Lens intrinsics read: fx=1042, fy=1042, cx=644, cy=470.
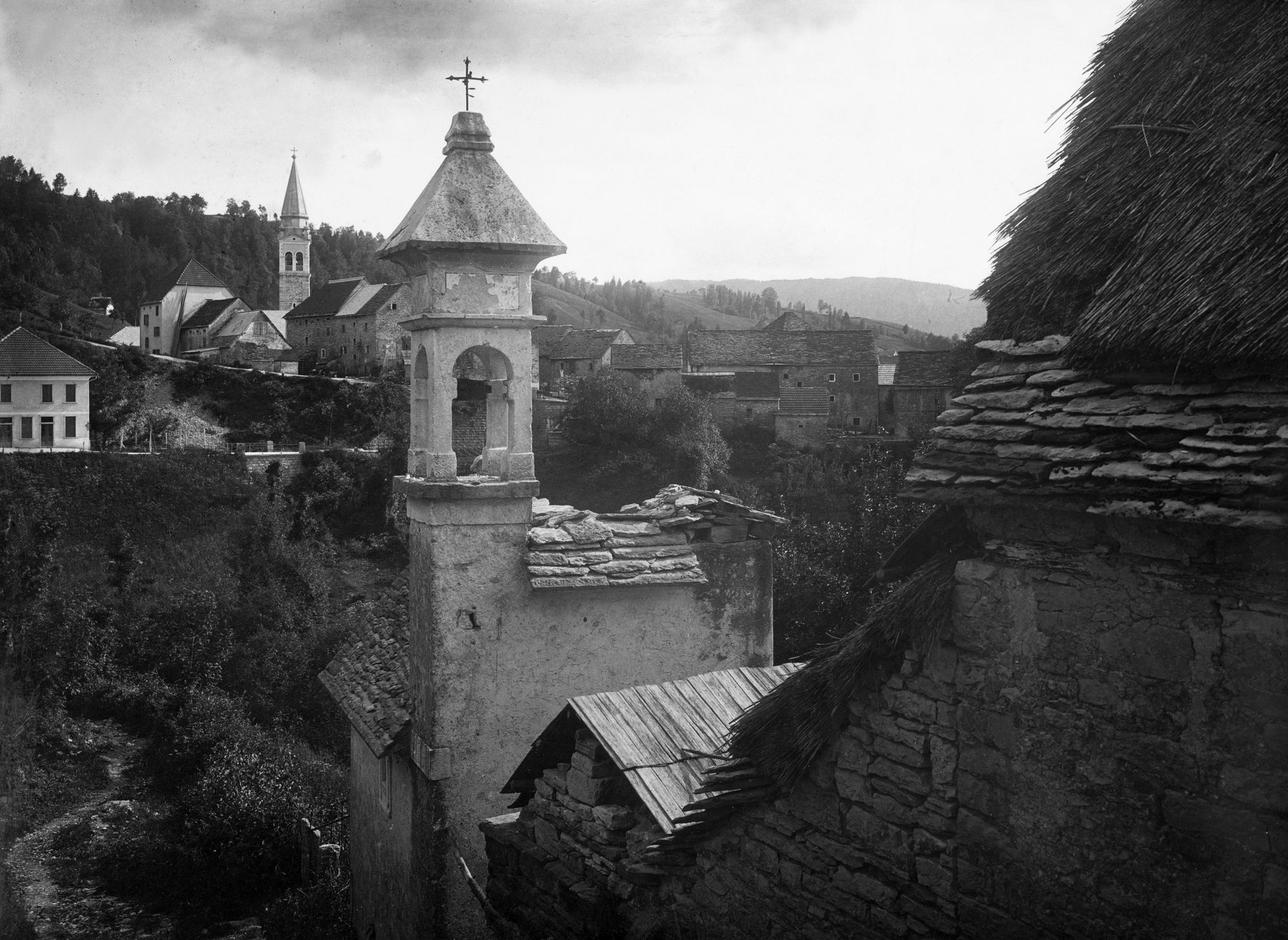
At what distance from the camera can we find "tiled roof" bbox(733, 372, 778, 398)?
51000 millimetres

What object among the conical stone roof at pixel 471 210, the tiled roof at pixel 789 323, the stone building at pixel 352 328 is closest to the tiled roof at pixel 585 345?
the stone building at pixel 352 328

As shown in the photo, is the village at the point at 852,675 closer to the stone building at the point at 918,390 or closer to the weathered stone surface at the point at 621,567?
the weathered stone surface at the point at 621,567

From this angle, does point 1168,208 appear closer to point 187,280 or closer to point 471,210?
point 471,210

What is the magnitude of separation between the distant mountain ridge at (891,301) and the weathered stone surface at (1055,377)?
6796cm

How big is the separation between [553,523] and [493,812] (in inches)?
103

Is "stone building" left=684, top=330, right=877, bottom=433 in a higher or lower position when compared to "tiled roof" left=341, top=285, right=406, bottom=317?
lower

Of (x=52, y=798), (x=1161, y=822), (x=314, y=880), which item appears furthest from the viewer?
(x=52, y=798)

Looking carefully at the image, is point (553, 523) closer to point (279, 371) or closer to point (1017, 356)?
point (1017, 356)

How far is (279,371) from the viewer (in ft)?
178

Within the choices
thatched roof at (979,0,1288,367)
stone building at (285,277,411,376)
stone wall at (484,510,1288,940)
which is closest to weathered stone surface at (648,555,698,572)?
stone wall at (484,510,1288,940)

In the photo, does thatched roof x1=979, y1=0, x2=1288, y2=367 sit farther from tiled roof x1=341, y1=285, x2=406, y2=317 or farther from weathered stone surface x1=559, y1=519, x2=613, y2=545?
tiled roof x1=341, y1=285, x2=406, y2=317

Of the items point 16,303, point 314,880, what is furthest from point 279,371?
point 314,880

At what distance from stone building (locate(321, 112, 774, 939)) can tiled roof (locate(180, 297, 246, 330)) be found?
59.9 metres

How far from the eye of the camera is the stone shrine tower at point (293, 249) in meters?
71.1
